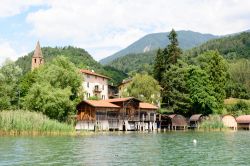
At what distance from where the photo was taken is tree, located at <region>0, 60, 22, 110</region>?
78.9 meters

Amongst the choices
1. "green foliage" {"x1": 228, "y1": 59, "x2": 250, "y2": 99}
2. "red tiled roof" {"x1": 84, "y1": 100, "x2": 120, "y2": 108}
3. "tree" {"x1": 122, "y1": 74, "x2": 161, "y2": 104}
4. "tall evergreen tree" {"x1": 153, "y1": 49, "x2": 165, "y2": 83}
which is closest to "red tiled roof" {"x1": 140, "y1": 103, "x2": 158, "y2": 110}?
"tree" {"x1": 122, "y1": 74, "x2": 161, "y2": 104}

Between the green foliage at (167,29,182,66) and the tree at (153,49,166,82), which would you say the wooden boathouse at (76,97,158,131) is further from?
the tree at (153,49,166,82)

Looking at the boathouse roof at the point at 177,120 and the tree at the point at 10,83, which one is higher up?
the tree at the point at 10,83

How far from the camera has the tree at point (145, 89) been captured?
9356 cm

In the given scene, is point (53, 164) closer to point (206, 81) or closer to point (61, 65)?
point (61, 65)

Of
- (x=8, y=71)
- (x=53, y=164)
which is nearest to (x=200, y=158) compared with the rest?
(x=53, y=164)

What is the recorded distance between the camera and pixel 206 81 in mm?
96625

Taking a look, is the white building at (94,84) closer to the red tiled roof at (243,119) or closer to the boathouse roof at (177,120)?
the boathouse roof at (177,120)

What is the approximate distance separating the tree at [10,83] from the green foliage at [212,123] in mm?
37509

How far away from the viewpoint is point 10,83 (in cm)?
8281

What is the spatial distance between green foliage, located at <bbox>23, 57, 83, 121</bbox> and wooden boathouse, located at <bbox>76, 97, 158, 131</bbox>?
423 centimetres

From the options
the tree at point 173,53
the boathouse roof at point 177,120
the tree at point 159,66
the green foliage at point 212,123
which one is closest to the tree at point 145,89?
the boathouse roof at point 177,120

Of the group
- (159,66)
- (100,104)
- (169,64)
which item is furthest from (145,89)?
A: (100,104)

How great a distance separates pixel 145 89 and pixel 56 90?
1136 inches
